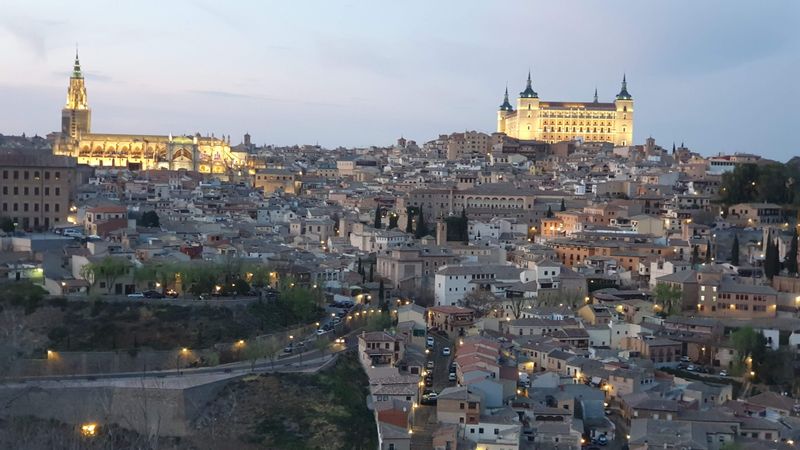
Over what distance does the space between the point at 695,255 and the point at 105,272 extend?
11.7 meters

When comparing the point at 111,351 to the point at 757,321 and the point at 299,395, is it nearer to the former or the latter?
the point at 299,395

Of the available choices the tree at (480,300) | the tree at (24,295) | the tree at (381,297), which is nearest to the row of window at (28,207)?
the tree at (24,295)

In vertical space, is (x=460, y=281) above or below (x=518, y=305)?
above

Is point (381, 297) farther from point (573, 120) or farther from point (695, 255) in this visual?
point (573, 120)

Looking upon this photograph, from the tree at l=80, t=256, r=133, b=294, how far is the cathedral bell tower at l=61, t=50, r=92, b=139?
117 feet

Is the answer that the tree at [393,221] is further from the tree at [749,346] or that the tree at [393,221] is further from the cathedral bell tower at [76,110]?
the cathedral bell tower at [76,110]

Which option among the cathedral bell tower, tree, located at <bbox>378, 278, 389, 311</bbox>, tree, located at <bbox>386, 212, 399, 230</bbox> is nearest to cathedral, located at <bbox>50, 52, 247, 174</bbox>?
the cathedral bell tower

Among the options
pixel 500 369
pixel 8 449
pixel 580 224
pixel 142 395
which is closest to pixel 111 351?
pixel 142 395

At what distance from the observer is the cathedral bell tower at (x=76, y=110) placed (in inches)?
2190

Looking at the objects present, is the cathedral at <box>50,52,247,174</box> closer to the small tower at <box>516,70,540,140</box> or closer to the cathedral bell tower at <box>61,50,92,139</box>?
the cathedral bell tower at <box>61,50,92,139</box>

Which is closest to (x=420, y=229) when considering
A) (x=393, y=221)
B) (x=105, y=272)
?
(x=393, y=221)

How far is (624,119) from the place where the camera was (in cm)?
5966

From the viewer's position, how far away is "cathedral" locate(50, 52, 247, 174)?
175 ft

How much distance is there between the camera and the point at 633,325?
800 inches
